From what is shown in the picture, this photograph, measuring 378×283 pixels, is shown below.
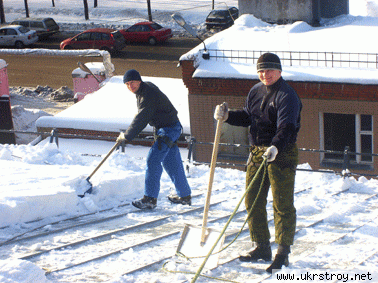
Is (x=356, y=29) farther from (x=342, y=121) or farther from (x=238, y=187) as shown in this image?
(x=238, y=187)

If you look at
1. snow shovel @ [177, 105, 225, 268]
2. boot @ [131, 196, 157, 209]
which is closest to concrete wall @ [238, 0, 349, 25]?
boot @ [131, 196, 157, 209]

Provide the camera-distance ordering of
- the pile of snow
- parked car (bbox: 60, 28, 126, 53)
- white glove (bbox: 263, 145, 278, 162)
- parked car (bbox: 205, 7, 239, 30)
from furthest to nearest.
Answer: parked car (bbox: 205, 7, 239, 30), parked car (bbox: 60, 28, 126, 53), the pile of snow, white glove (bbox: 263, 145, 278, 162)

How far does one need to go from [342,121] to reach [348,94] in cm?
82

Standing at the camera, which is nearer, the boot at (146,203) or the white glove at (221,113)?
the white glove at (221,113)

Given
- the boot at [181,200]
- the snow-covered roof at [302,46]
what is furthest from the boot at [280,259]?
the snow-covered roof at [302,46]

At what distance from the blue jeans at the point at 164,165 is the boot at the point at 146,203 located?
5cm

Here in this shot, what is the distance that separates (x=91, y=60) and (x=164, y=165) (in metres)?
23.8

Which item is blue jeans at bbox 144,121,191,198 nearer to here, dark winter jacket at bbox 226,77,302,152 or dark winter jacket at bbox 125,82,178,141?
dark winter jacket at bbox 125,82,178,141

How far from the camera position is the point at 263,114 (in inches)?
198

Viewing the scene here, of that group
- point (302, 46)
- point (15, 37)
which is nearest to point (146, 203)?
point (302, 46)

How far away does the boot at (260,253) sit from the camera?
519 cm

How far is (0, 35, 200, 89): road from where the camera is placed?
26.9 metres

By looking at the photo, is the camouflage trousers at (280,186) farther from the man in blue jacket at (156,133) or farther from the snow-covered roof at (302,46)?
the snow-covered roof at (302,46)

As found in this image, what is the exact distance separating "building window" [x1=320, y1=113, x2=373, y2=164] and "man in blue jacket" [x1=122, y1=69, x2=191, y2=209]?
7.20 metres
